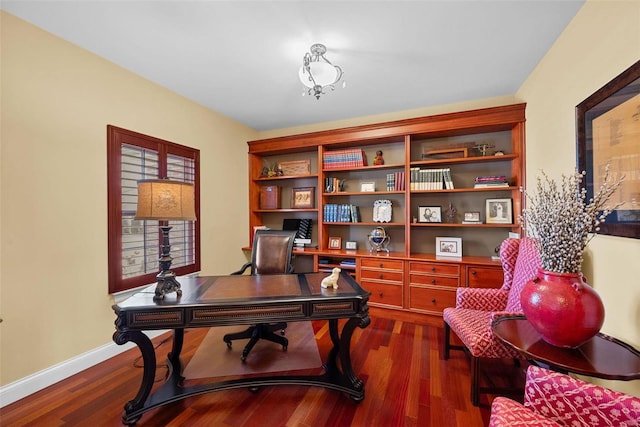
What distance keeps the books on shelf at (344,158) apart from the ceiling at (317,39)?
0.77 meters

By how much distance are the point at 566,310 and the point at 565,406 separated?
1.22 feet

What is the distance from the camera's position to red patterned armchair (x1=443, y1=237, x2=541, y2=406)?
1555 millimetres

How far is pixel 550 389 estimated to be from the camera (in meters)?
0.93

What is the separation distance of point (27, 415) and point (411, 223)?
135 inches

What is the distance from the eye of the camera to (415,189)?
9.64 feet

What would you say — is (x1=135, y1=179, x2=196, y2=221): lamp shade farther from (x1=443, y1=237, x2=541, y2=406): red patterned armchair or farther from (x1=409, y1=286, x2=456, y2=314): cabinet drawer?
(x1=409, y1=286, x2=456, y2=314): cabinet drawer

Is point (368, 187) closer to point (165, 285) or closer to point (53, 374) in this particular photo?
point (165, 285)

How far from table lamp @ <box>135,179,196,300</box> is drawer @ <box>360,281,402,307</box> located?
2.12m

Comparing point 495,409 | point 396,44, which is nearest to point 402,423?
point 495,409

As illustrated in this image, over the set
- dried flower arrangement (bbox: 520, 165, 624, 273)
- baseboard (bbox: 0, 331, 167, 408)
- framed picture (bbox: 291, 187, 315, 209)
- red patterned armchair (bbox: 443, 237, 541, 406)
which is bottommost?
baseboard (bbox: 0, 331, 167, 408)

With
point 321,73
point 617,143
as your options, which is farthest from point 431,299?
point 321,73

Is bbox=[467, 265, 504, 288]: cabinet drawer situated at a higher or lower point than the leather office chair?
lower

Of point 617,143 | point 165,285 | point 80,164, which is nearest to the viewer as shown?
point 617,143

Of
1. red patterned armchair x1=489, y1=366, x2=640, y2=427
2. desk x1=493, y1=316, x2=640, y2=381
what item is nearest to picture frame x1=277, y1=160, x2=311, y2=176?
desk x1=493, y1=316, x2=640, y2=381
